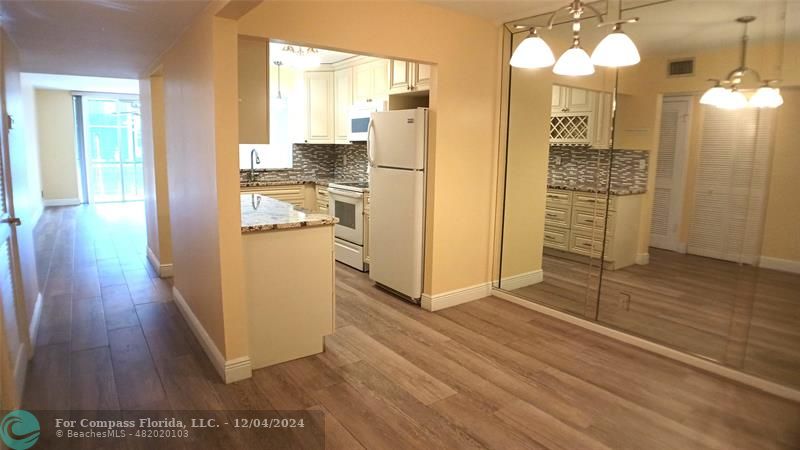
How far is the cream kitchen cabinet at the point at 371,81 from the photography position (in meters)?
4.85

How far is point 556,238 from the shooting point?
4.50 meters

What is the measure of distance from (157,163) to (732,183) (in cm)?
498

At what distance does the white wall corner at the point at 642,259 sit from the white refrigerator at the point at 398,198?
1.76m

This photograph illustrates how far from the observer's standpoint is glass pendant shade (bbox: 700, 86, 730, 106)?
3.03 metres

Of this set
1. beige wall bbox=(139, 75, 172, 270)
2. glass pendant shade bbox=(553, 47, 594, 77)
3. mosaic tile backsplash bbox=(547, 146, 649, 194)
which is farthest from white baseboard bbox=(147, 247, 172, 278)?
glass pendant shade bbox=(553, 47, 594, 77)

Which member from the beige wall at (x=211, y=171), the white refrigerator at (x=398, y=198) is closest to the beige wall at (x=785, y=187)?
the white refrigerator at (x=398, y=198)

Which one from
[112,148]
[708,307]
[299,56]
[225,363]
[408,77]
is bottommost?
[225,363]

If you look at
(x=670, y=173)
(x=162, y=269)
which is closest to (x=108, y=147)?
(x=162, y=269)

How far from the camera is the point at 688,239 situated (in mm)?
3387

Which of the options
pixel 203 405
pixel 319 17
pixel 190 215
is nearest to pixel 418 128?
pixel 319 17

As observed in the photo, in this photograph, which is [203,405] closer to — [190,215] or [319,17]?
[190,215]

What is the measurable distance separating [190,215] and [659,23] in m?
3.64

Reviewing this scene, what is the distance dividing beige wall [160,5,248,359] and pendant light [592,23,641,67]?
6.19 feet

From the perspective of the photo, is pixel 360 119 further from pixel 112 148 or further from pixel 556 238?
pixel 112 148
